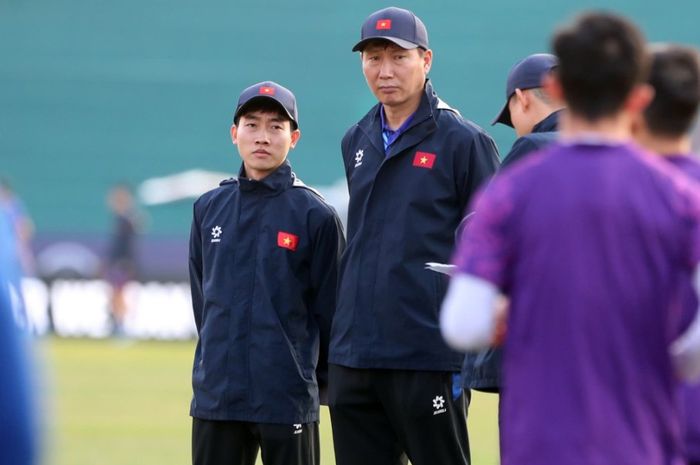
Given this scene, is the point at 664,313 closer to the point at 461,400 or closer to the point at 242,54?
the point at 461,400

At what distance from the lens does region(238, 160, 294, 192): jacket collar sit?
6.15m

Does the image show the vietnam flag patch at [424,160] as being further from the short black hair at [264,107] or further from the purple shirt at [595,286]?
the purple shirt at [595,286]

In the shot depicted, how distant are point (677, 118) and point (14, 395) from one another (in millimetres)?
2102

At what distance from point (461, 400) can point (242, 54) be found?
24.7 metres

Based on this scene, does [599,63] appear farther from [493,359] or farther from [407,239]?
[407,239]

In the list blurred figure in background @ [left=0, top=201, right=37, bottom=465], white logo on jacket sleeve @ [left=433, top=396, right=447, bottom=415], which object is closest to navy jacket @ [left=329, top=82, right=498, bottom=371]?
white logo on jacket sleeve @ [left=433, top=396, right=447, bottom=415]

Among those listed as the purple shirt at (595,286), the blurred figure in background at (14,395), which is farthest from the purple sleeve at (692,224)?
the blurred figure in background at (14,395)

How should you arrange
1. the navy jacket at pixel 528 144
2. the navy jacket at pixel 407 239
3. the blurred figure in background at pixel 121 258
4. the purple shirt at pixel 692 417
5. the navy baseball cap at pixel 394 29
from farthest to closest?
the blurred figure in background at pixel 121 258 → the navy baseball cap at pixel 394 29 → the navy jacket at pixel 407 239 → the navy jacket at pixel 528 144 → the purple shirt at pixel 692 417

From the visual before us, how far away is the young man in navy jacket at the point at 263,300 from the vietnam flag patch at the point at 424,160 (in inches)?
20.2

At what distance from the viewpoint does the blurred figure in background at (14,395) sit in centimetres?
253

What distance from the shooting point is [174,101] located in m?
30.0

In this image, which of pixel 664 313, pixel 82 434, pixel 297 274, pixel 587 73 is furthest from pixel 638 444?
pixel 82 434

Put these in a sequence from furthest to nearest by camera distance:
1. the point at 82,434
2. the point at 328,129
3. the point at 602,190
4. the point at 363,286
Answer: the point at 328,129
the point at 82,434
the point at 363,286
the point at 602,190

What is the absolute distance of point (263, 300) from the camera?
235 inches
